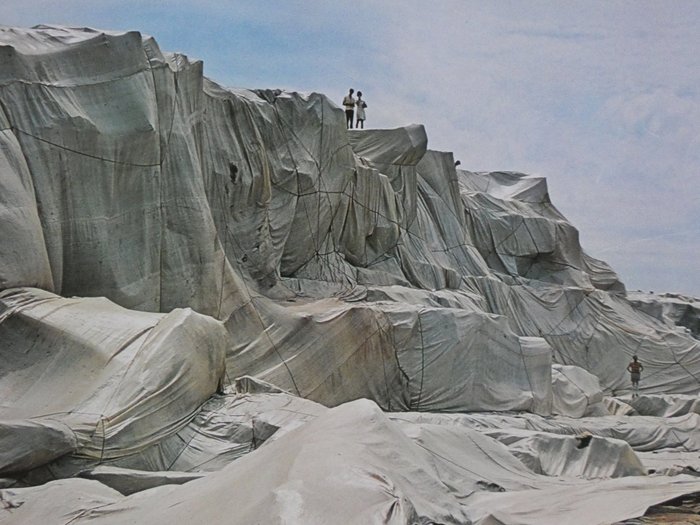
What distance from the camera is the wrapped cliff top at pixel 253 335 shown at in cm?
577

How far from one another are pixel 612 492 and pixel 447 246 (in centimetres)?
1456

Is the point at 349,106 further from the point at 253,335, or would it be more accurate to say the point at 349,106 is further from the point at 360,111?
the point at 253,335

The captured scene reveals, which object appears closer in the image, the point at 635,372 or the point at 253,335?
the point at 253,335

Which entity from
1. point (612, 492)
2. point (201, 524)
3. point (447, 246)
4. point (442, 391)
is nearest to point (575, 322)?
point (447, 246)

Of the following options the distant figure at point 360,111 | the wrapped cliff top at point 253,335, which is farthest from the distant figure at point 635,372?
the distant figure at point 360,111

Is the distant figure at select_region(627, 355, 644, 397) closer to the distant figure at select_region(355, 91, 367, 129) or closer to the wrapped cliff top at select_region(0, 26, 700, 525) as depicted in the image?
the wrapped cliff top at select_region(0, 26, 700, 525)

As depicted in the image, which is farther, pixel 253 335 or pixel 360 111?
pixel 360 111

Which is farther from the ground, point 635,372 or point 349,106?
point 349,106

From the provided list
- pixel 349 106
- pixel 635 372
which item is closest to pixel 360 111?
pixel 349 106

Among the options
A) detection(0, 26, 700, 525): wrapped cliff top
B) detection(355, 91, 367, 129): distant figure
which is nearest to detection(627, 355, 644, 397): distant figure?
detection(0, 26, 700, 525): wrapped cliff top

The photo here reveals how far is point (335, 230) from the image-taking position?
16828 millimetres

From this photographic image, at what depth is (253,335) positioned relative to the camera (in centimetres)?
1242

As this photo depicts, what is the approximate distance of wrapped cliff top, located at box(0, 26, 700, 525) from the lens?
18.9 feet

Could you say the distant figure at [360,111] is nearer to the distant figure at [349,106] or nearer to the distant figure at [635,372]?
the distant figure at [349,106]
